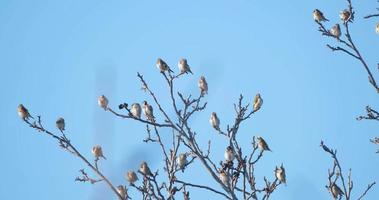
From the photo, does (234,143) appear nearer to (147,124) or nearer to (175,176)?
(175,176)

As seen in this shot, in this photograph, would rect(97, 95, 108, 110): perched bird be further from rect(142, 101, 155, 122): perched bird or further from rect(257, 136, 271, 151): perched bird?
rect(257, 136, 271, 151): perched bird

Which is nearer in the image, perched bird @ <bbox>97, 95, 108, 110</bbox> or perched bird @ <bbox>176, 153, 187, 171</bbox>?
perched bird @ <bbox>97, 95, 108, 110</bbox>

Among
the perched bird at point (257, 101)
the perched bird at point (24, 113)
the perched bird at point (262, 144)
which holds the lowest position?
the perched bird at point (262, 144)

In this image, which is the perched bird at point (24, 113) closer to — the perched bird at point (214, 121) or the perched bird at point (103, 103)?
the perched bird at point (103, 103)

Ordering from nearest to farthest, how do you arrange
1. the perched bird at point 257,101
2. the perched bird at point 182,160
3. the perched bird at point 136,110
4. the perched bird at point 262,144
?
1. the perched bird at point 182,160
2. the perched bird at point 257,101
3. the perched bird at point 262,144
4. the perched bird at point 136,110

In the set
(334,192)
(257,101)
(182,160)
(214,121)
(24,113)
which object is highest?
(24,113)

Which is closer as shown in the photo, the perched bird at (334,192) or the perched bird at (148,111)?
the perched bird at (334,192)

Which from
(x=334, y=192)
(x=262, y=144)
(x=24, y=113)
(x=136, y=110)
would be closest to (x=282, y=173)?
(x=262, y=144)

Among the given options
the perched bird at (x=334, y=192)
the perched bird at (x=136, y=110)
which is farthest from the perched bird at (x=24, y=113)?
the perched bird at (x=334, y=192)

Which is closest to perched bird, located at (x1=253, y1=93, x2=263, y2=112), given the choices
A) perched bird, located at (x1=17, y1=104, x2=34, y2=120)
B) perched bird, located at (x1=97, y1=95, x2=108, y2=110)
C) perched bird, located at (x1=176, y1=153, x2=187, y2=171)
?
perched bird, located at (x1=176, y1=153, x2=187, y2=171)

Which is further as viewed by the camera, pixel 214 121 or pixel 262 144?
pixel 262 144

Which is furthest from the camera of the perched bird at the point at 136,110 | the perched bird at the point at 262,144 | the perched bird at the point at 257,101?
the perched bird at the point at 136,110

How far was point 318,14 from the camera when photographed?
35.3 feet

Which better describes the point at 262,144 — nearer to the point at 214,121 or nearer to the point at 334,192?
the point at 214,121
